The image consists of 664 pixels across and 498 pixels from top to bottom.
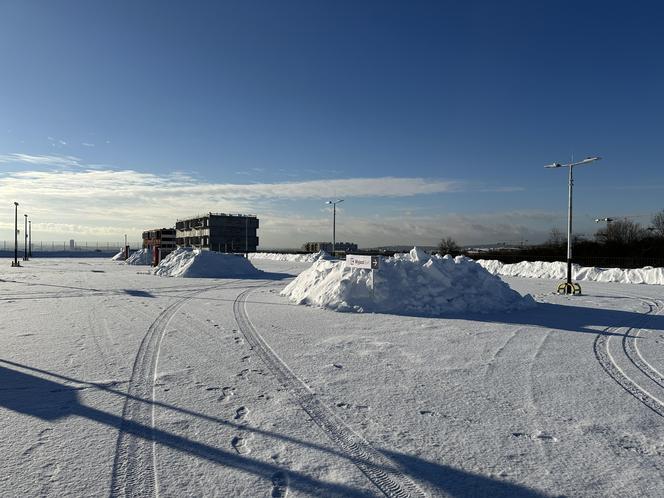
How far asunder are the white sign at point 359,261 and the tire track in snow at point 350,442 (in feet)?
23.1

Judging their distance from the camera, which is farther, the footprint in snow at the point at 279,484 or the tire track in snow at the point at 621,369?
the tire track in snow at the point at 621,369

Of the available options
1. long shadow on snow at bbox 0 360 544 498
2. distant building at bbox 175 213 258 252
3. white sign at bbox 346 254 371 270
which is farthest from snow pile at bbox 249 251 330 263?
long shadow on snow at bbox 0 360 544 498

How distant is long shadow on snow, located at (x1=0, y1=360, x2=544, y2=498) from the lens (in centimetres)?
356

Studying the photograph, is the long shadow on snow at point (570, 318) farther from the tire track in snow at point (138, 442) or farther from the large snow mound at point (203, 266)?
the large snow mound at point (203, 266)

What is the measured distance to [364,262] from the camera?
46.9ft

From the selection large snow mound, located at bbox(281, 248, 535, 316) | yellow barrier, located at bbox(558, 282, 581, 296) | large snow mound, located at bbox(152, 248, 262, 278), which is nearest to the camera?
large snow mound, located at bbox(281, 248, 535, 316)

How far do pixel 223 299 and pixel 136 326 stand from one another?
6.11 meters

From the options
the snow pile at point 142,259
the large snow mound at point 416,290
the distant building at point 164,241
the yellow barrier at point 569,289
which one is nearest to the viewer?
the large snow mound at point 416,290

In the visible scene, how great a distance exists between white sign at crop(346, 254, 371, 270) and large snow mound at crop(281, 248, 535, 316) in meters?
0.17

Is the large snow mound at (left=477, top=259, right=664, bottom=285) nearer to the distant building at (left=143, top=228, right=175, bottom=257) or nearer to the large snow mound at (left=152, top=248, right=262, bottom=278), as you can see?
the large snow mound at (left=152, top=248, right=262, bottom=278)

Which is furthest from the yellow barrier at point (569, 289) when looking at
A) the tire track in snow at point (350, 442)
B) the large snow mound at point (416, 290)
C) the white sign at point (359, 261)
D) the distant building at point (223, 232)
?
the distant building at point (223, 232)

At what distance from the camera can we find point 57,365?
7.10 meters

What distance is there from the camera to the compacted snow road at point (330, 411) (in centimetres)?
371

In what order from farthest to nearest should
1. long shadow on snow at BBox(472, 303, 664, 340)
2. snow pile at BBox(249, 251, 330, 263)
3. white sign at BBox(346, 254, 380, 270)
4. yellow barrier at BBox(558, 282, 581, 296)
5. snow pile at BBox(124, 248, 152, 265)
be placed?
snow pile at BBox(249, 251, 330, 263)
snow pile at BBox(124, 248, 152, 265)
yellow barrier at BBox(558, 282, 581, 296)
white sign at BBox(346, 254, 380, 270)
long shadow on snow at BBox(472, 303, 664, 340)
